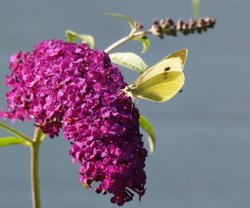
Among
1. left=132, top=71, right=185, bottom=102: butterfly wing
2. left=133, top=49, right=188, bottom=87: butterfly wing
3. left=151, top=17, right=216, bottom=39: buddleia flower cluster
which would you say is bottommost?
left=133, top=49, right=188, bottom=87: butterfly wing

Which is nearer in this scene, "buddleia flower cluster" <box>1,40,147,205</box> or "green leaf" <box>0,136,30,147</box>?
"buddleia flower cluster" <box>1,40,147,205</box>

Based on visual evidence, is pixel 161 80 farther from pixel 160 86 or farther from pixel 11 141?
pixel 11 141

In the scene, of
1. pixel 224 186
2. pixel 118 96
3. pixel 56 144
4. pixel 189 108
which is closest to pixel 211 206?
pixel 224 186

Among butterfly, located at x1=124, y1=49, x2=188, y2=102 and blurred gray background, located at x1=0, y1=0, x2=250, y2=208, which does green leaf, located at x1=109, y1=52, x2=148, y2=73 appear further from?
blurred gray background, located at x1=0, y1=0, x2=250, y2=208

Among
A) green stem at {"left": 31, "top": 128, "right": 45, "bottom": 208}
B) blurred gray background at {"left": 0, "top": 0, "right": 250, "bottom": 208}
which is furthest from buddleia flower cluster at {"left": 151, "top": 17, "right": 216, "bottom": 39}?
blurred gray background at {"left": 0, "top": 0, "right": 250, "bottom": 208}

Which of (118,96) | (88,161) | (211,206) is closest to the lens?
(88,161)

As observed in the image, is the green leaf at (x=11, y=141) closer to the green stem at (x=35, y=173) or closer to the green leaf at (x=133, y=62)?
the green stem at (x=35, y=173)

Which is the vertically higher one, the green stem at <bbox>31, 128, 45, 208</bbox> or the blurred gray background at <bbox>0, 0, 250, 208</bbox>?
the blurred gray background at <bbox>0, 0, 250, 208</bbox>

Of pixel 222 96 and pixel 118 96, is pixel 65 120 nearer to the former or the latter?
pixel 118 96
